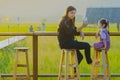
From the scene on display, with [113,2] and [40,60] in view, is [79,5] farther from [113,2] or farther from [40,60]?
[40,60]

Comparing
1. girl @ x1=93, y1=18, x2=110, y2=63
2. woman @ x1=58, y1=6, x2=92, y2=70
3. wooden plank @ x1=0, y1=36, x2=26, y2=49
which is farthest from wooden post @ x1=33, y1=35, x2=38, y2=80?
girl @ x1=93, y1=18, x2=110, y2=63

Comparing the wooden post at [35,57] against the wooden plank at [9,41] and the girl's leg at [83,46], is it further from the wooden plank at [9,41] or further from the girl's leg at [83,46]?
the girl's leg at [83,46]

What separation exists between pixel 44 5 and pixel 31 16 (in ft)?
0.93

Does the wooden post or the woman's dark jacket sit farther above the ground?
the woman's dark jacket

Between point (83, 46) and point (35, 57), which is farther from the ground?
point (83, 46)

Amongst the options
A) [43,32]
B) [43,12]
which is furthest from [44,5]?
[43,32]

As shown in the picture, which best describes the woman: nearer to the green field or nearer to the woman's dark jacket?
the woman's dark jacket

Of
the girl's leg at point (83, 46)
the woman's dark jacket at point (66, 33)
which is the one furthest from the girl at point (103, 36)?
the woman's dark jacket at point (66, 33)

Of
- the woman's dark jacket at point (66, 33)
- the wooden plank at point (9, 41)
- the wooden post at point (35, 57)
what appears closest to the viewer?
the woman's dark jacket at point (66, 33)

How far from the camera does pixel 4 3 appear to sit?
21.2 ft

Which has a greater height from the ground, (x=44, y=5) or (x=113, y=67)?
(x=44, y=5)

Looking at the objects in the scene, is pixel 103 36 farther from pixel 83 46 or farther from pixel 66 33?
Answer: pixel 66 33

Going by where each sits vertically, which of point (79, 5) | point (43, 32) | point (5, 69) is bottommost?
point (5, 69)

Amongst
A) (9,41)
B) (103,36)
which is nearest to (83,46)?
(103,36)
